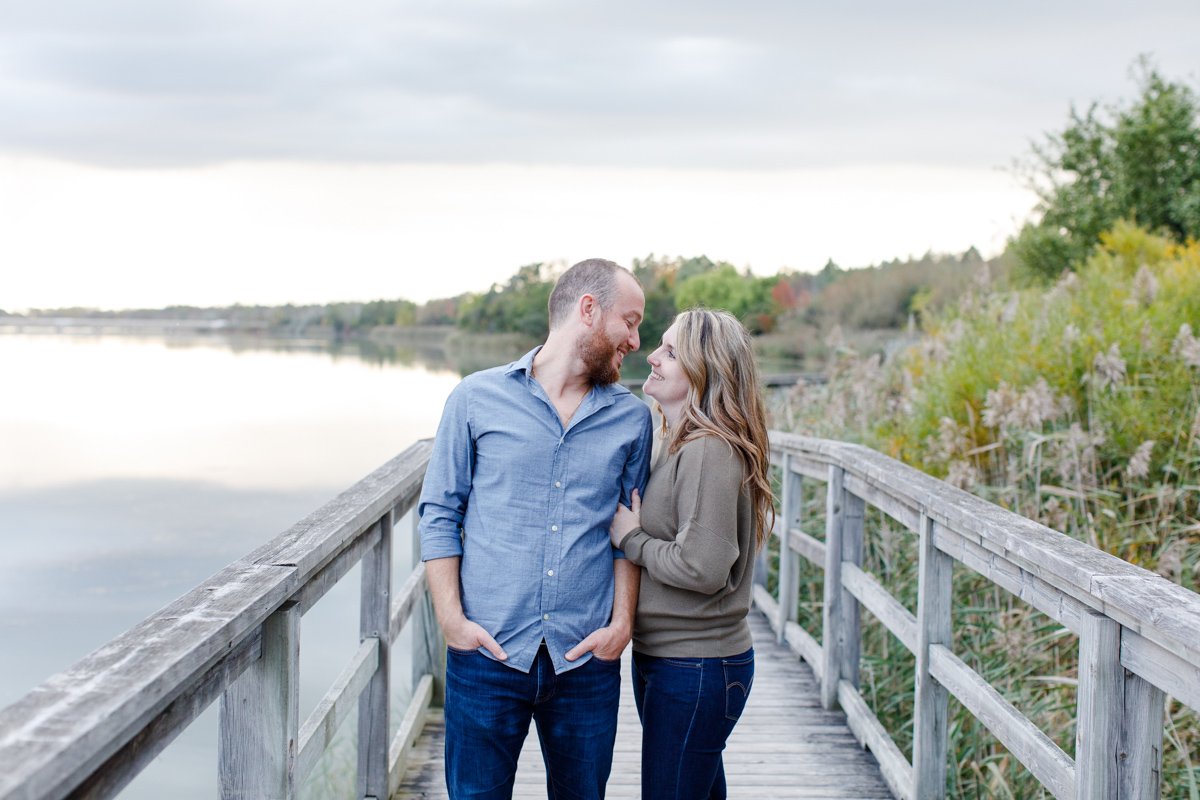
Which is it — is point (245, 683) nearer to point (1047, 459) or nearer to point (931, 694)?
point (931, 694)

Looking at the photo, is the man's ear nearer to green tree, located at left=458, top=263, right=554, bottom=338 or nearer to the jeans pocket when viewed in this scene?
the jeans pocket

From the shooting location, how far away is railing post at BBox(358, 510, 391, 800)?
2930mm

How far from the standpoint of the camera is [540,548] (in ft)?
6.81

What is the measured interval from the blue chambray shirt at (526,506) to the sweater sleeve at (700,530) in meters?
0.12

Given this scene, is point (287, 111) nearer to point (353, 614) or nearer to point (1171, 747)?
point (353, 614)

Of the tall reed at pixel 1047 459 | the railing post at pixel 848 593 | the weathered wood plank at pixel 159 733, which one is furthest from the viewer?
the railing post at pixel 848 593

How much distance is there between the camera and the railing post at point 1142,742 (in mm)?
1801

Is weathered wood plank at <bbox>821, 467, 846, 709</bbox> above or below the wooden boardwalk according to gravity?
above

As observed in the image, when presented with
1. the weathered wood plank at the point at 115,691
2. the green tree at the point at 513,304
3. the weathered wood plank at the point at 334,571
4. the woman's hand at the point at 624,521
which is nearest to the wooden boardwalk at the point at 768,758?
the weathered wood plank at the point at 334,571

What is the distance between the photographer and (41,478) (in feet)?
87.8

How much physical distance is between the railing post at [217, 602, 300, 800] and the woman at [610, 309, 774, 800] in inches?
27.3

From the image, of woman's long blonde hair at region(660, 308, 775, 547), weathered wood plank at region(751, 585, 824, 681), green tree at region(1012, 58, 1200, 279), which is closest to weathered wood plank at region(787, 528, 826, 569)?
weathered wood plank at region(751, 585, 824, 681)

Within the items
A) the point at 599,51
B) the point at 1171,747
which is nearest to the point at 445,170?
the point at 599,51

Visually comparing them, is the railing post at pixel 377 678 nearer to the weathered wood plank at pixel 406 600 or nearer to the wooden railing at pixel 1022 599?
the weathered wood plank at pixel 406 600
